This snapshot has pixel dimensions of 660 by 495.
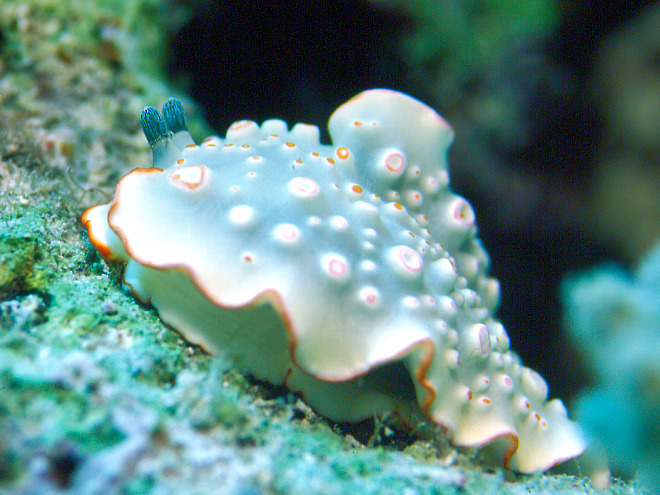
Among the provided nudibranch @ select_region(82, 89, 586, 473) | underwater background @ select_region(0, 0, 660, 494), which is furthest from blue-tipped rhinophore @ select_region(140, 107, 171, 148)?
underwater background @ select_region(0, 0, 660, 494)

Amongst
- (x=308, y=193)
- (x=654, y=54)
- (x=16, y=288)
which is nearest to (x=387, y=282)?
(x=308, y=193)

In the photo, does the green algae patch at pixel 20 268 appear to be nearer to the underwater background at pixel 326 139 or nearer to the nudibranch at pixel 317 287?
the underwater background at pixel 326 139

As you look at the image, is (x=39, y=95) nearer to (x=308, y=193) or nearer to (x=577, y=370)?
(x=308, y=193)

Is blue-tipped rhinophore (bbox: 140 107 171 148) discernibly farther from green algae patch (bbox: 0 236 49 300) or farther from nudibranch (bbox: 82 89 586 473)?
green algae patch (bbox: 0 236 49 300)

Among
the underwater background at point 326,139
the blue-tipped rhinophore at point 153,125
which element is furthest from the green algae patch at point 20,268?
the blue-tipped rhinophore at point 153,125

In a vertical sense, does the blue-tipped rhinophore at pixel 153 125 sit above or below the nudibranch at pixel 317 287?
above

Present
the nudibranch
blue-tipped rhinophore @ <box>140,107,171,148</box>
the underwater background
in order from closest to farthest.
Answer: the underwater background < the nudibranch < blue-tipped rhinophore @ <box>140,107,171,148</box>

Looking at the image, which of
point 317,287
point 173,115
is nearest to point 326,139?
point 173,115

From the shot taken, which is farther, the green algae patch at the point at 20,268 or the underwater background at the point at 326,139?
the green algae patch at the point at 20,268
